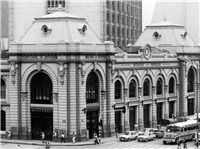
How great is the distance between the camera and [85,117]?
85.4 meters

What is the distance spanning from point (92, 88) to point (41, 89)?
6903 millimetres

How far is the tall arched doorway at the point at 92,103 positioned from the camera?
8712 centimetres

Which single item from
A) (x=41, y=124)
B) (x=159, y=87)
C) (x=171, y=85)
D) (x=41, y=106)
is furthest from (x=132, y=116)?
(x=41, y=106)

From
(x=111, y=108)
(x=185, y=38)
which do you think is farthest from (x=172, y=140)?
(x=185, y=38)

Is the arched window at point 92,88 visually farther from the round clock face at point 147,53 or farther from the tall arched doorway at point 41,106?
the round clock face at point 147,53

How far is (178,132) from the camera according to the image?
8325 cm

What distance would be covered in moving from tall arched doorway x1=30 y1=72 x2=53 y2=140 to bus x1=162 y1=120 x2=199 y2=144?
15421 millimetres

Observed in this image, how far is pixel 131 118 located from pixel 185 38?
25719mm

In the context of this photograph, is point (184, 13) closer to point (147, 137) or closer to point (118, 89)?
point (118, 89)

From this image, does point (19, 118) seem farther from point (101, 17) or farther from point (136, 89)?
point (101, 17)

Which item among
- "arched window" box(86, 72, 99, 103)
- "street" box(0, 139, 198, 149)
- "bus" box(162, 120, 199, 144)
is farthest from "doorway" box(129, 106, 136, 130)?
"bus" box(162, 120, 199, 144)

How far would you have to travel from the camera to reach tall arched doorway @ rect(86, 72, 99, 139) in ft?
286

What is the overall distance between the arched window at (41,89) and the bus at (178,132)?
15.9 metres

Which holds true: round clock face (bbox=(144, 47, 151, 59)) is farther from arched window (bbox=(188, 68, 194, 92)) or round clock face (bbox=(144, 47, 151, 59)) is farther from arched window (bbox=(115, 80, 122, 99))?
arched window (bbox=(188, 68, 194, 92))
